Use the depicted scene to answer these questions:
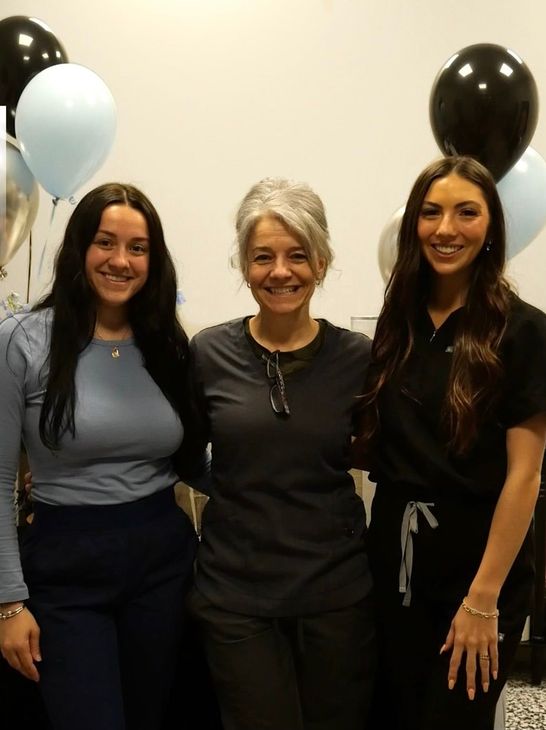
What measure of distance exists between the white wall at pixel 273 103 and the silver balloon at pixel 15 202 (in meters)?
0.81

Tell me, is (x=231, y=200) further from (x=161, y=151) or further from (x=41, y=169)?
(x=41, y=169)

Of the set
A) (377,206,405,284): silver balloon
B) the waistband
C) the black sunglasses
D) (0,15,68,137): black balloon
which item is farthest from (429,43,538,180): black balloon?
the waistband

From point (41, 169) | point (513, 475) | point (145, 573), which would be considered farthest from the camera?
point (41, 169)

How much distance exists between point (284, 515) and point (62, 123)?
1.46m

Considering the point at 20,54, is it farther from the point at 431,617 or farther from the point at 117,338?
the point at 431,617

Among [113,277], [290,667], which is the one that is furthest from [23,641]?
[113,277]

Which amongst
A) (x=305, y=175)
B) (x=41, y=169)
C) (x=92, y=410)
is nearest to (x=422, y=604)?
(x=92, y=410)

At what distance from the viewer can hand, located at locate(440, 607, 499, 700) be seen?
1.29 m

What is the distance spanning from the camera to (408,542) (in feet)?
4.52

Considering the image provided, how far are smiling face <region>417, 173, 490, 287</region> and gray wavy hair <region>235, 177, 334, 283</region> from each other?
0.72ft

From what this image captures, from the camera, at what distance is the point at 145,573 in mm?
1403

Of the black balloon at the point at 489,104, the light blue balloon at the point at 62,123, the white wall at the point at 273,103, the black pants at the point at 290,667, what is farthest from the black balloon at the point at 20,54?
the black pants at the point at 290,667

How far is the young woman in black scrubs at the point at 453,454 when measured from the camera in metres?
1.30

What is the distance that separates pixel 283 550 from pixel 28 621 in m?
0.51
